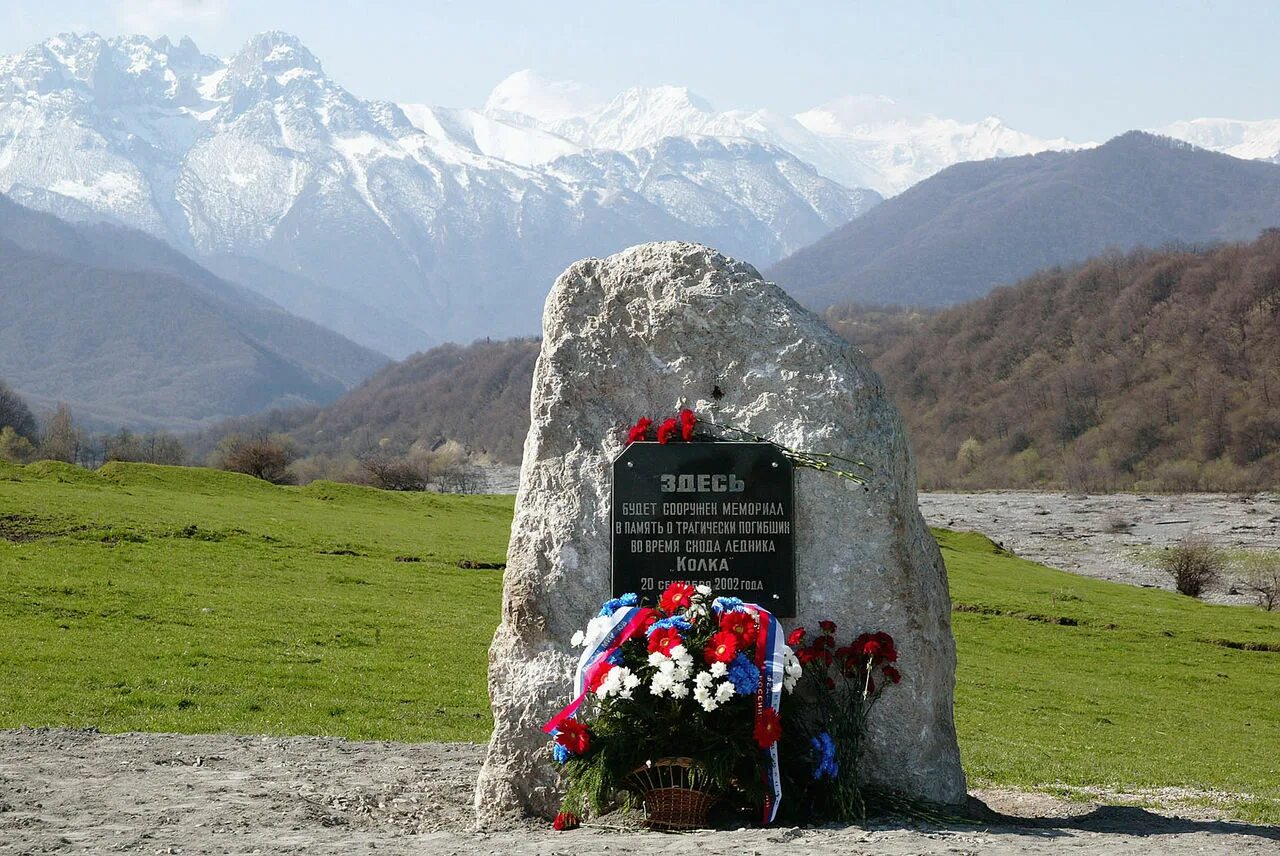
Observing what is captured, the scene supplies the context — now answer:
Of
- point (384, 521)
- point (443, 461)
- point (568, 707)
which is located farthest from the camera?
point (443, 461)

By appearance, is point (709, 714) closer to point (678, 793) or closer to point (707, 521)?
point (678, 793)

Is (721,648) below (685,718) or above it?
above

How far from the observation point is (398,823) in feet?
35.3

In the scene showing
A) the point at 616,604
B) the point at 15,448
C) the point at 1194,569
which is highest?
the point at 15,448

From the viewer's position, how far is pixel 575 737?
9844 millimetres

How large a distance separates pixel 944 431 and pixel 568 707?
165686 mm

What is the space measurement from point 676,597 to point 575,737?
4.40 ft

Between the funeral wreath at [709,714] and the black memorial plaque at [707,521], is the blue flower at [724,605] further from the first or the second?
the black memorial plaque at [707,521]

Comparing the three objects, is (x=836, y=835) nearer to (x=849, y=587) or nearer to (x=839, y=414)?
(x=849, y=587)

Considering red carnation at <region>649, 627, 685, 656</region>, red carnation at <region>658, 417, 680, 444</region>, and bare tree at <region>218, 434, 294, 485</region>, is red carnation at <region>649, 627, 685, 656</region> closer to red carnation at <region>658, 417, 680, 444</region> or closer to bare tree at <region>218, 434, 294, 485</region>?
red carnation at <region>658, 417, 680, 444</region>

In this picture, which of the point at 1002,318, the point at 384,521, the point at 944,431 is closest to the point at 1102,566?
the point at 384,521

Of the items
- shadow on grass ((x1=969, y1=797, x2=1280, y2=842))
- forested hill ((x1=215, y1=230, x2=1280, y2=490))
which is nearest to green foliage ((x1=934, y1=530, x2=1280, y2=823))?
shadow on grass ((x1=969, y1=797, x2=1280, y2=842))

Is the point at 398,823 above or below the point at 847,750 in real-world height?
below

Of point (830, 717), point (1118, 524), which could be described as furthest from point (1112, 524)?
point (830, 717)
